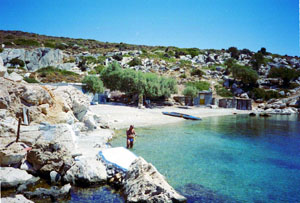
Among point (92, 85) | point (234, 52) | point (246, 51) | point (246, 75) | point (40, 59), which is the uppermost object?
point (246, 51)

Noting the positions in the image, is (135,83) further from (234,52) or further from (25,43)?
(234,52)

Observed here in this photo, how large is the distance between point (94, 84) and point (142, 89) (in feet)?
22.4

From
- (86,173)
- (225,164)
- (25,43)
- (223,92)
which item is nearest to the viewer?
(86,173)

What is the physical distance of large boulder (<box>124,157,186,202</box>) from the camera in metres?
6.43

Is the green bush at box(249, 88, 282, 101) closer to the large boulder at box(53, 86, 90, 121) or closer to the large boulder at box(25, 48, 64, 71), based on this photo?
the large boulder at box(53, 86, 90, 121)

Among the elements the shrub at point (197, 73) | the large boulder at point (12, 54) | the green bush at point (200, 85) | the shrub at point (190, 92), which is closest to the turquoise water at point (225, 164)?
the shrub at point (190, 92)

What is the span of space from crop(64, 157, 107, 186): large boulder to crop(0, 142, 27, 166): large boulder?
1910 millimetres

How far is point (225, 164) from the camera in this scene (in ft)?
37.2

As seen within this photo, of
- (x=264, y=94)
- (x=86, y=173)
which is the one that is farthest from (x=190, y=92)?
(x=86, y=173)

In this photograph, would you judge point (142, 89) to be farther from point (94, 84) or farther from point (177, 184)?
point (177, 184)

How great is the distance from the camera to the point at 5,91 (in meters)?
11.2

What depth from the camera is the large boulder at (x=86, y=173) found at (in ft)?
26.1

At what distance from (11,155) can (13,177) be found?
3.05ft

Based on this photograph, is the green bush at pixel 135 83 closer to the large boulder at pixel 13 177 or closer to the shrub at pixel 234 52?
the large boulder at pixel 13 177
